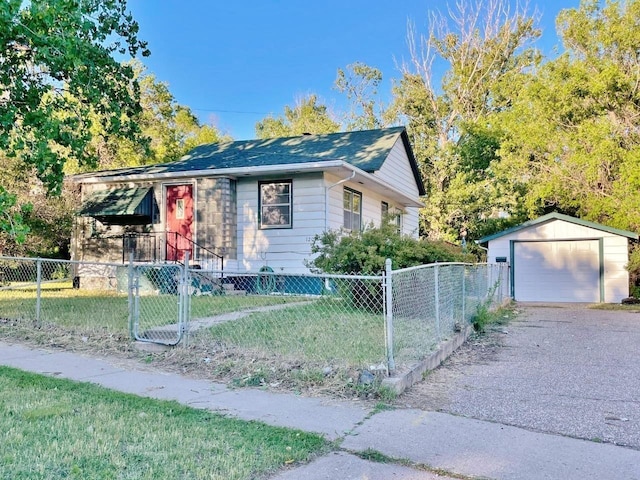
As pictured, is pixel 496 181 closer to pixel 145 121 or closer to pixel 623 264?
pixel 623 264

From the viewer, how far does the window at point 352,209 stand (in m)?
14.9

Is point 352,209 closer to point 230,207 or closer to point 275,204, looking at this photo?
point 275,204

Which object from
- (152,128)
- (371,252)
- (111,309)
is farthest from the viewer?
(152,128)

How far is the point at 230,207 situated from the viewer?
13.8 metres

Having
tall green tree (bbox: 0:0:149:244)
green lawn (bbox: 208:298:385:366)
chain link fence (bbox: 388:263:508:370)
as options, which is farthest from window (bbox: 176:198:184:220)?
chain link fence (bbox: 388:263:508:370)

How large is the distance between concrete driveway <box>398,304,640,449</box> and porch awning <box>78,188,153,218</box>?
9.82 m

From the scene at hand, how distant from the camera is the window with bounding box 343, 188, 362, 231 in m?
14.9

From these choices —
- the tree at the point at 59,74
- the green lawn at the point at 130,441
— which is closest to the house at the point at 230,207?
the tree at the point at 59,74

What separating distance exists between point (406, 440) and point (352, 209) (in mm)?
11776

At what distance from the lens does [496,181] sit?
22.2m

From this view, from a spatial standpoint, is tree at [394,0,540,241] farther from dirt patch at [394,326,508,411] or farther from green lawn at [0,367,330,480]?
green lawn at [0,367,330,480]

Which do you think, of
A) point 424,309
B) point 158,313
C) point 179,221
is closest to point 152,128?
point 179,221

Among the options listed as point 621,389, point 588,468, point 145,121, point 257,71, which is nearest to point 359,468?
point 588,468

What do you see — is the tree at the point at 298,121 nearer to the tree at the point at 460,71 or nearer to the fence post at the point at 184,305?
the tree at the point at 460,71
